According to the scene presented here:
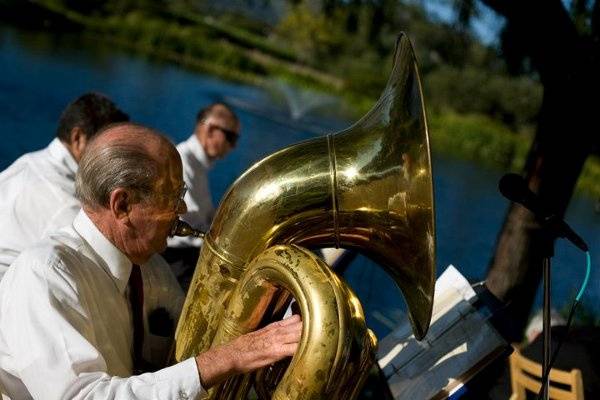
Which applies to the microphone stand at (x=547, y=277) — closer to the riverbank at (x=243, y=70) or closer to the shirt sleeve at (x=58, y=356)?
the shirt sleeve at (x=58, y=356)

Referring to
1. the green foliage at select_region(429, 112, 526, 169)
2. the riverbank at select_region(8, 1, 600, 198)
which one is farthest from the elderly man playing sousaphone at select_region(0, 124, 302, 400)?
the riverbank at select_region(8, 1, 600, 198)

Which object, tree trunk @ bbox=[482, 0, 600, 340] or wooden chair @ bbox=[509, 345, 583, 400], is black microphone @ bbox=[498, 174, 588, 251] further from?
tree trunk @ bbox=[482, 0, 600, 340]

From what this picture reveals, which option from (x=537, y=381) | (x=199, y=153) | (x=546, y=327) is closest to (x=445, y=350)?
(x=546, y=327)

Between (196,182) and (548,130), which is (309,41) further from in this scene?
(548,130)

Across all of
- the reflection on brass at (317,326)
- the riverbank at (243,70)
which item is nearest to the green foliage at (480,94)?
the riverbank at (243,70)

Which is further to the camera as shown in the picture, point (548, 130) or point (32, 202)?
point (548, 130)

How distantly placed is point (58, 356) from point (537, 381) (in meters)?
2.09

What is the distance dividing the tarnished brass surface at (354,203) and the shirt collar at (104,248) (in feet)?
0.77

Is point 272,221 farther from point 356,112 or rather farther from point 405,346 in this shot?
point 356,112

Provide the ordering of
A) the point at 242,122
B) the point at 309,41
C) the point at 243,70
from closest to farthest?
1. the point at 242,122
2. the point at 243,70
3. the point at 309,41

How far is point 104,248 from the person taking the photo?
1835mm

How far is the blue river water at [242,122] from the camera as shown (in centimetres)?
841

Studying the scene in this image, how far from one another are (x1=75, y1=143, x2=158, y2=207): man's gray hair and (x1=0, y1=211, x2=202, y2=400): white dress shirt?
0.12 meters

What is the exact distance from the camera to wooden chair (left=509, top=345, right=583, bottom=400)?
9.18 feet
